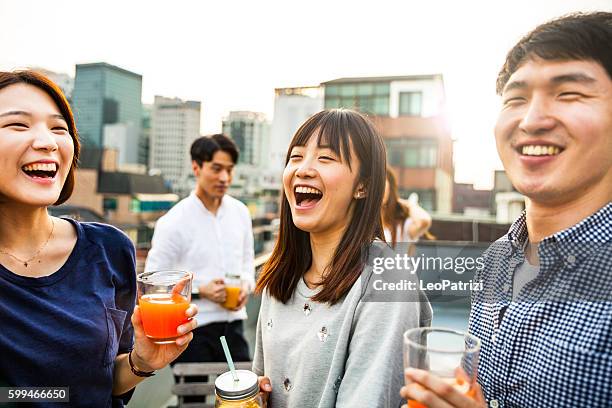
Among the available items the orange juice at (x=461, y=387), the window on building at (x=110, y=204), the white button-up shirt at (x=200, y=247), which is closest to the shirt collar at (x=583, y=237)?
the orange juice at (x=461, y=387)

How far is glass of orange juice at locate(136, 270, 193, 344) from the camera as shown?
1.14 meters

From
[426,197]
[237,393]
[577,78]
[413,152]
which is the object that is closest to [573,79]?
A: [577,78]

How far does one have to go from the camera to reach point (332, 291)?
1175 millimetres

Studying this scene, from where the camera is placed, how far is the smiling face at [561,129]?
87cm

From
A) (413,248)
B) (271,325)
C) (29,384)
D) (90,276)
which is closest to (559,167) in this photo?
(413,248)

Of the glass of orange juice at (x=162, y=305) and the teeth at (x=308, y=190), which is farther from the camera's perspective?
the teeth at (x=308, y=190)

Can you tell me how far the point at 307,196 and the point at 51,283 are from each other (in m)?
0.85

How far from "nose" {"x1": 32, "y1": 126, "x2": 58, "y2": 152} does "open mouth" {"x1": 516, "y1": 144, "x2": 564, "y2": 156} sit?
1348 millimetres

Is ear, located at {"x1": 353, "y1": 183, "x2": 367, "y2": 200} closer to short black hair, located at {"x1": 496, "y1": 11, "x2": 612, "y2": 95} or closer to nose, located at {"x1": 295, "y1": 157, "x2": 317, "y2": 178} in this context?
nose, located at {"x1": 295, "y1": 157, "x2": 317, "y2": 178}

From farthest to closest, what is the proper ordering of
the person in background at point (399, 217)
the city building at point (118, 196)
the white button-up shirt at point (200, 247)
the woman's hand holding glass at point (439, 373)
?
the city building at point (118, 196) < the person in background at point (399, 217) < the white button-up shirt at point (200, 247) < the woman's hand holding glass at point (439, 373)

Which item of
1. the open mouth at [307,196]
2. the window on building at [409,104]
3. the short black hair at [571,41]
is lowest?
the open mouth at [307,196]

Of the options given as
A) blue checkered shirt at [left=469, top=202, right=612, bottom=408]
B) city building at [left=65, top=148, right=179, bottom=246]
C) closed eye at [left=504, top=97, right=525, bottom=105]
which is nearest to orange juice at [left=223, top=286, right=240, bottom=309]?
blue checkered shirt at [left=469, top=202, right=612, bottom=408]

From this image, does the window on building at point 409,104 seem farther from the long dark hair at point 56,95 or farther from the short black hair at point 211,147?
the long dark hair at point 56,95

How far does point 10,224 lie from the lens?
52.2 inches
